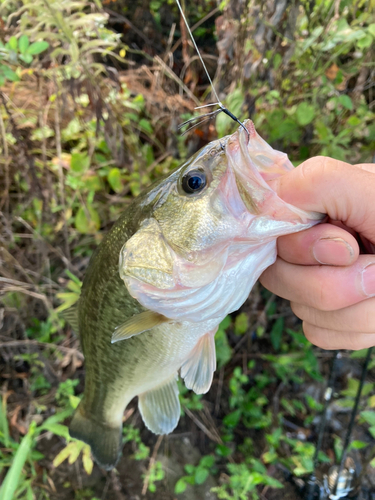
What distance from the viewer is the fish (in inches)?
25.2

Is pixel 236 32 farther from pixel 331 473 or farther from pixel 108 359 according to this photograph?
pixel 331 473

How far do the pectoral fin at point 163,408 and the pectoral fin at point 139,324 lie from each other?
45 cm

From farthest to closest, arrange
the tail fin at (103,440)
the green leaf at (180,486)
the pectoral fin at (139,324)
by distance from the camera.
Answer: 1. the green leaf at (180,486)
2. the tail fin at (103,440)
3. the pectoral fin at (139,324)

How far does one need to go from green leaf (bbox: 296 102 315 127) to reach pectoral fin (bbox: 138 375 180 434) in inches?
46.6

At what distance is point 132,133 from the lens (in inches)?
71.1

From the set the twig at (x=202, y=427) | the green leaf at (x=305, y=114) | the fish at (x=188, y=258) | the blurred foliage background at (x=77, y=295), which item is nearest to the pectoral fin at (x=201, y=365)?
the fish at (x=188, y=258)

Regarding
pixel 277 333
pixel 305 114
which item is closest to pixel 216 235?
pixel 305 114

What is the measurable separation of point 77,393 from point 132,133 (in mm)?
1693

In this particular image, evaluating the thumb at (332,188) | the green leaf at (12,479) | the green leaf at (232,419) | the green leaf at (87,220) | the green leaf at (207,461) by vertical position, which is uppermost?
the thumb at (332,188)

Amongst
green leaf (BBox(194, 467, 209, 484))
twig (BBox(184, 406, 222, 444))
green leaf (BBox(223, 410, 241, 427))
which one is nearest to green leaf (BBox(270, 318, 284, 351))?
green leaf (BBox(223, 410, 241, 427))

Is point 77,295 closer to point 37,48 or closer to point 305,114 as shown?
point 37,48

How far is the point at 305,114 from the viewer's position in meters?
1.31

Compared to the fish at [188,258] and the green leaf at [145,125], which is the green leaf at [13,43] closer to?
the green leaf at [145,125]

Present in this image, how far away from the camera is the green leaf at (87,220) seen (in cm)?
188
